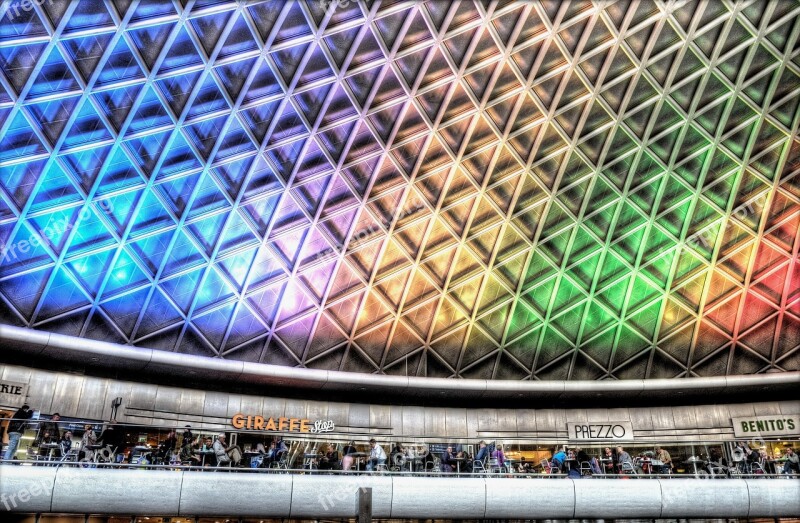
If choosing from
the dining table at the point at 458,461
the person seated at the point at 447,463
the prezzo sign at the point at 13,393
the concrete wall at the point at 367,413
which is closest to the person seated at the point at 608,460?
the dining table at the point at 458,461

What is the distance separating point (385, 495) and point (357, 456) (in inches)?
70.5

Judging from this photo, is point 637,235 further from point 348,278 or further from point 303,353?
point 303,353

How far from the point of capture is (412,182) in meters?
37.9

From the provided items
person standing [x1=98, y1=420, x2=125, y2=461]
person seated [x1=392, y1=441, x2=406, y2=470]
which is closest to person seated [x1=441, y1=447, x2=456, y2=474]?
person seated [x1=392, y1=441, x2=406, y2=470]

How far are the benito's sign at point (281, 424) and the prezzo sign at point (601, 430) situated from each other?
16.4 m

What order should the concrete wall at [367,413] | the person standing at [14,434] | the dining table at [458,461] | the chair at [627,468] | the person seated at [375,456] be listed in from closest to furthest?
the person standing at [14,434], the person seated at [375,456], the dining table at [458,461], the chair at [627,468], the concrete wall at [367,413]

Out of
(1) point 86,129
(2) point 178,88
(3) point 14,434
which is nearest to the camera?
(3) point 14,434

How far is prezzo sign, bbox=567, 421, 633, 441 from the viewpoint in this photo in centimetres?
4362

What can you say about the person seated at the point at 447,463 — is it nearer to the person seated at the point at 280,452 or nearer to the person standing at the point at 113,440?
the person seated at the point at 280,452

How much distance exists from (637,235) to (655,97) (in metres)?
8.86

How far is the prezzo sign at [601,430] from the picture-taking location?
43.6m

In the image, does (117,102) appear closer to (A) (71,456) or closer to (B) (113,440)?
(B) (113,440)

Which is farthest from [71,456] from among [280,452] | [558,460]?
[558,460]

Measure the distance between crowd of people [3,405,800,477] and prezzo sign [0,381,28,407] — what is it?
8905mm
